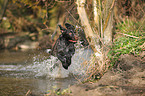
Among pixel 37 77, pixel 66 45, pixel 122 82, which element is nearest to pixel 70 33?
pixel 66 45

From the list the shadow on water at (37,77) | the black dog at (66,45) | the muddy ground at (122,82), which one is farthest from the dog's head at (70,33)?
the muddy ground at (122,82)

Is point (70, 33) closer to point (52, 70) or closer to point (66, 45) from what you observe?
point (66, 45)

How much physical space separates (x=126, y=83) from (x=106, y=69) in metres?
1.26

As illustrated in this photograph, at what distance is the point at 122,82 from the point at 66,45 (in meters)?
3.02

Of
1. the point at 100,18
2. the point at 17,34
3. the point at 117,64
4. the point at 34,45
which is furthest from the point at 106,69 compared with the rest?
the point at 17,34

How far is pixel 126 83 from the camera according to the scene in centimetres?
597

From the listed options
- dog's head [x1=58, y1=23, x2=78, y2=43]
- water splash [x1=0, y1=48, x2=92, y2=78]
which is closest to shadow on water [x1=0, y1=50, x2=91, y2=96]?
water splash [x1=0, y1=48, x2=92, y2=78]

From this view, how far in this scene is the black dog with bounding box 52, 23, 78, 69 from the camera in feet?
26.9

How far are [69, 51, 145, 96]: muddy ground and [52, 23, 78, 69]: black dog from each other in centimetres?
181

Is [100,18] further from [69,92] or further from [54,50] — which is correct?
[69,92]

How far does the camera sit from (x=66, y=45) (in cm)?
846

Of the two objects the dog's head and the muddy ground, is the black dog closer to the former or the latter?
the dog's head

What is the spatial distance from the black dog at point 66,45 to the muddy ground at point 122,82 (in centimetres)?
181

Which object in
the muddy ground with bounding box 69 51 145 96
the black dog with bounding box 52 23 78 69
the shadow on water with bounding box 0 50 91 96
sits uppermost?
the black dog with bounding box 52 23 78 69
